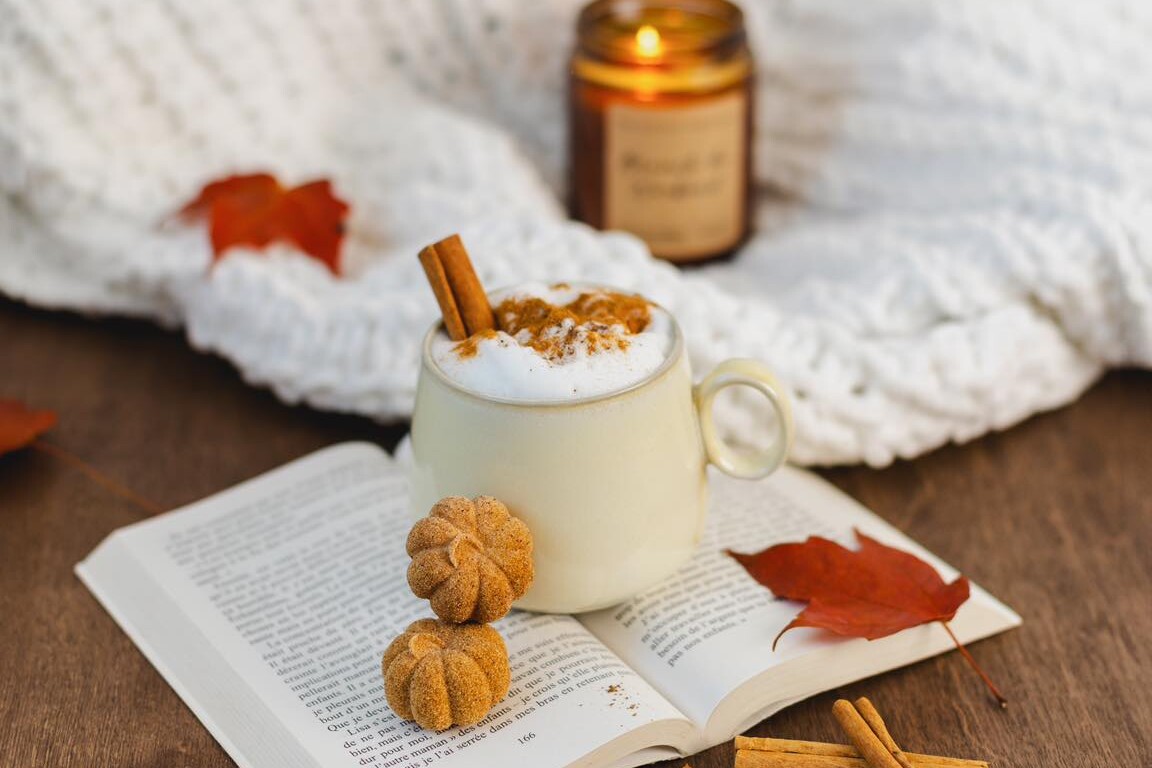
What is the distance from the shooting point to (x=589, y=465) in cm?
60

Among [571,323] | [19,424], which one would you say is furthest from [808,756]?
[19,424]

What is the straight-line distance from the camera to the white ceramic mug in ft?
1.94

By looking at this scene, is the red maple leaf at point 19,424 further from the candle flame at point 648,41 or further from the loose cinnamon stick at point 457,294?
the candle flame at point 648,41

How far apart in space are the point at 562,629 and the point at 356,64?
0.57m

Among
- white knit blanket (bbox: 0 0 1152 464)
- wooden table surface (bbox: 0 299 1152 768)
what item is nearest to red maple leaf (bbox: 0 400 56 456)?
wooden table surface (bbox: 0 299 1152 768)

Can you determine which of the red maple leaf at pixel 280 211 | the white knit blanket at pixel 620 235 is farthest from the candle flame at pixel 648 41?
the red maple leaf at pixel 280 211

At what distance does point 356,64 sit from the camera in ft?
3.35

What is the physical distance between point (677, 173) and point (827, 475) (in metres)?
0.25

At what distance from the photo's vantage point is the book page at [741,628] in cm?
60

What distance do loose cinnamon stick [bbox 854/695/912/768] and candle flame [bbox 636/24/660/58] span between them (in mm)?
486

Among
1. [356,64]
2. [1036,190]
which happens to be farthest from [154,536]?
[1036,190]

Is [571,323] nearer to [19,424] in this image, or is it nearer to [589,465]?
[589,465]

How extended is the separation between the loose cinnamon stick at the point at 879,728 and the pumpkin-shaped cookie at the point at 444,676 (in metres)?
0.16

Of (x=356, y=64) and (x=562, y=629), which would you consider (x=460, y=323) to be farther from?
(x=356, y=64)
